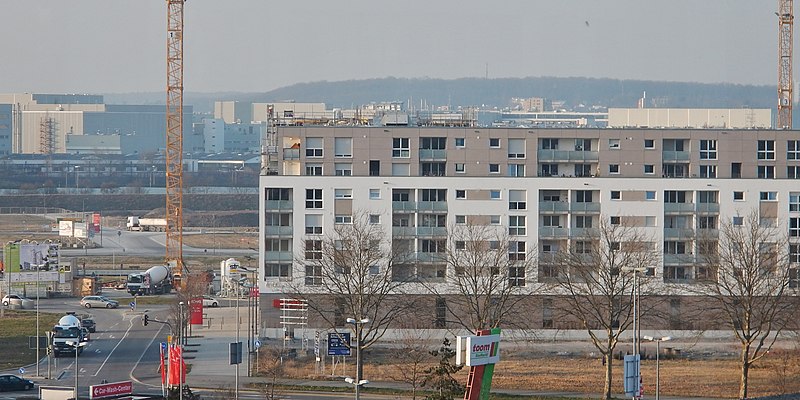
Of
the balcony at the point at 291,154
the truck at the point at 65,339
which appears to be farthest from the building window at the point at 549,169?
the truck at the point at 65,339

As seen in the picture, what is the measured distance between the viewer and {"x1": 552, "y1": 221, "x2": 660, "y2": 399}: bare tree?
199 ft

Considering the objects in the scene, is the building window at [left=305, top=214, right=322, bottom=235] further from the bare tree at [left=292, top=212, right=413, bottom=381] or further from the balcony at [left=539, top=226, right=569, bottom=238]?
the balcony at [left=539, top=226, right=569, bottom=238]

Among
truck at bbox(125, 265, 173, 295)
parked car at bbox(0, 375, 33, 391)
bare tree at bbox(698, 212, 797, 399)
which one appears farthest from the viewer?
truck at bbox(125, 265, 173, 295)

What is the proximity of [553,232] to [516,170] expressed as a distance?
374 cm

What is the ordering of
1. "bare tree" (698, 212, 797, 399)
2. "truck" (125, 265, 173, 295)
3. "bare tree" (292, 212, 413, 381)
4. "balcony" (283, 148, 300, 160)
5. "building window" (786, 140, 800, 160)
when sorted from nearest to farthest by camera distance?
"bare tree" (698, 212, 797, 399), "bare tree" (292, 212, 413, 381), "balcony" (283, 148, 300, 160), "building window" (786, 140, 800, 160), "truck" (125, 265, 173, 295)

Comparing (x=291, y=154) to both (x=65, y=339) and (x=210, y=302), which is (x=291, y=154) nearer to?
(x=65, y=339)

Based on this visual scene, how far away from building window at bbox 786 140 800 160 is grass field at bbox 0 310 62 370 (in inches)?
1501

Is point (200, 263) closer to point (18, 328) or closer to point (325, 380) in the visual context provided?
point (18, 328)

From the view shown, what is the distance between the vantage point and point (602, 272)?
6159cm

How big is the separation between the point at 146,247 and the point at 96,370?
75905mm

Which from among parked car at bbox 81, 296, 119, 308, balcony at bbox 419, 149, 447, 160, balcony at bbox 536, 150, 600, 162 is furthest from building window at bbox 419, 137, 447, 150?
parked car at bbox 81, 296, 119, 308

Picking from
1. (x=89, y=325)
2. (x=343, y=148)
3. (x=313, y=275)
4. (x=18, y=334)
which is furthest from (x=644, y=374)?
(x=18, y=334)

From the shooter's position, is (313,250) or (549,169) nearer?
(313,250)

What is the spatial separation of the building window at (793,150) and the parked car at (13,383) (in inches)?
1557
